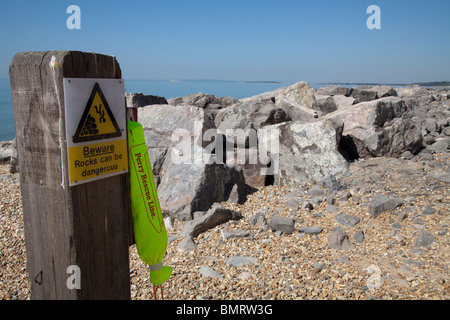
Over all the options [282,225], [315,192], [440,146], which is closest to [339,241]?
[282,225]

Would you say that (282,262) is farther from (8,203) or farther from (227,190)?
(8,203)

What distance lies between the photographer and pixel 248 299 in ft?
10.5

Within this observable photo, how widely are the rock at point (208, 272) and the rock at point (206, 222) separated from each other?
0.66 meters

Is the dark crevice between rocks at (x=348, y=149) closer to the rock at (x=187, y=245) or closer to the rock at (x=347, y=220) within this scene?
the rock at (x=347, y=220)

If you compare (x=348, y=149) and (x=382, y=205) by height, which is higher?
(x=348, y=149)

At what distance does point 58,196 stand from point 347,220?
12.6 ft

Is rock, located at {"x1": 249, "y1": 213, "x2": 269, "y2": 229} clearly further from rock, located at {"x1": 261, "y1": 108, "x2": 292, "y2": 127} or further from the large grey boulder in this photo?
rock, located at {"x1": 261, "y1": 108, "x2": 292, "y2": 127}

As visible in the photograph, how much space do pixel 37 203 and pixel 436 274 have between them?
11.8 ft

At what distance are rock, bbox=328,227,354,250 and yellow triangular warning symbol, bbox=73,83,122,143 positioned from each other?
124 inches

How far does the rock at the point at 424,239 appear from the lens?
396 cm

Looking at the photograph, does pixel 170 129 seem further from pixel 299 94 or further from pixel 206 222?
pixel 299 94

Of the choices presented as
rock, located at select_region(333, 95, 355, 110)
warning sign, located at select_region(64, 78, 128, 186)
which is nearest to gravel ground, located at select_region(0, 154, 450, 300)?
warning sign, located at select_region(64, 78, 128, 186)

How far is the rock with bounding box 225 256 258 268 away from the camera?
379cm

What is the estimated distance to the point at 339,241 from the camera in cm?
411
